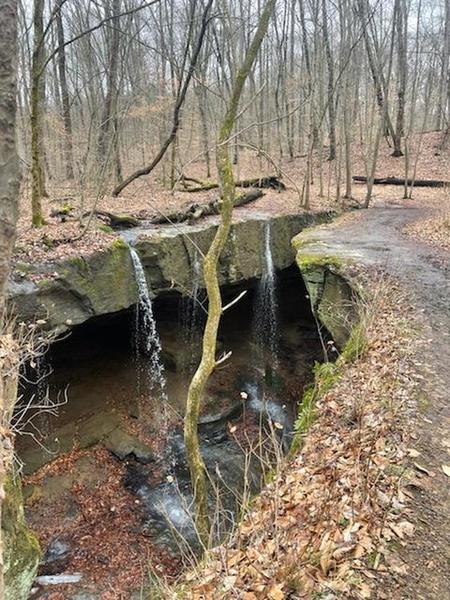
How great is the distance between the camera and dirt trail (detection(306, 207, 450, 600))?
2582 millimetres

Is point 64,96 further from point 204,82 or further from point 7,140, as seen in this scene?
point 7,140

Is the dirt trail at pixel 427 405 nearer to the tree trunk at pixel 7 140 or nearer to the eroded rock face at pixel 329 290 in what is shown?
the eroded rock face at pixel 329 290

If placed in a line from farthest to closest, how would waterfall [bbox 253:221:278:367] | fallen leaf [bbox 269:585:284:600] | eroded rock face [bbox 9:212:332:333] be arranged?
1. waterfall [bbox 253:221:278:367]
2. eroded rock face [bbox 9:212:332:333]
3. fallen leaf [bbox 269:585:284:600]

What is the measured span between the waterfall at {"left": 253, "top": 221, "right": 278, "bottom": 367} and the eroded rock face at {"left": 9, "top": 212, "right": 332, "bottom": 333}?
0.25 m

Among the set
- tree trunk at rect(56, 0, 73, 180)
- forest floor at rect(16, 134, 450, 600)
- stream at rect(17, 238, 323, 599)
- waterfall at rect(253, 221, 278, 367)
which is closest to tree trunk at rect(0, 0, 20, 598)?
forest floor at rect(16, 134, 450, 600)

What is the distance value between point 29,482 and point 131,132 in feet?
78.7

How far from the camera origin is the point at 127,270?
10.1 metres

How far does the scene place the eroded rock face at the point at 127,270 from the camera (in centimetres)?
848

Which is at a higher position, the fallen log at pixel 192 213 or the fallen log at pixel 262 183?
the fallen log at pixel 262 183

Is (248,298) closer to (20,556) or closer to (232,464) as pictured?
(232,464)

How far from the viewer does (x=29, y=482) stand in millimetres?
8609

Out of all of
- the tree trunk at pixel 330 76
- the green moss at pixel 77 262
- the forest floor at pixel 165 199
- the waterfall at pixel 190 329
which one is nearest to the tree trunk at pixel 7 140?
the forest floor at pixel 165 199

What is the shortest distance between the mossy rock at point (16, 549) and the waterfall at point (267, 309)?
8283 mm

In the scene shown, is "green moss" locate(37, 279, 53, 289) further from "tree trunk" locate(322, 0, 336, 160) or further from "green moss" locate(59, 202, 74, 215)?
"tree trunk" locate(322, 0, 336, 160)
